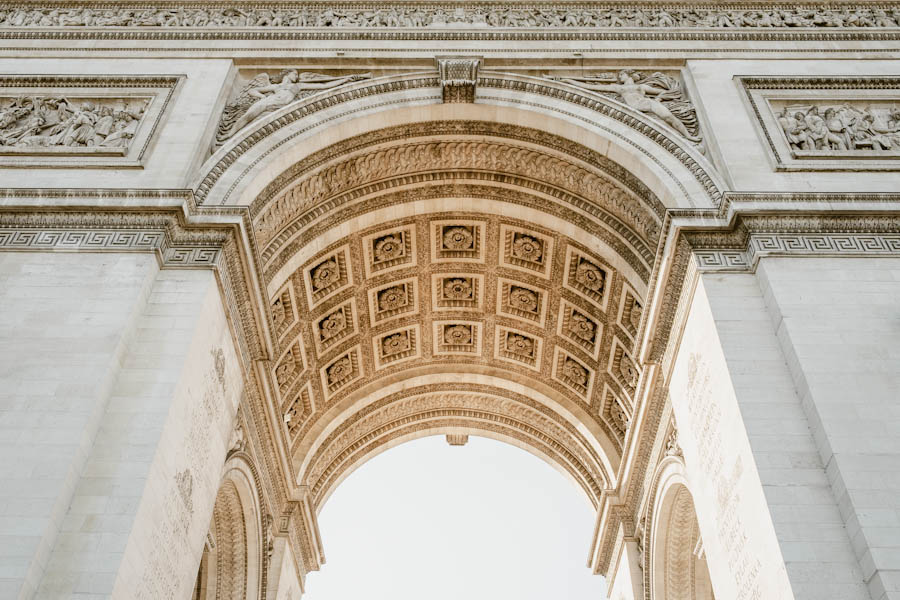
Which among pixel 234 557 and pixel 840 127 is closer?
pixel 840 127

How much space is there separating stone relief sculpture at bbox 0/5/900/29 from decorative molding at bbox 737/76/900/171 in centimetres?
182

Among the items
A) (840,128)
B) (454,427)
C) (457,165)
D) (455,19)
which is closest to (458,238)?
(457,165)

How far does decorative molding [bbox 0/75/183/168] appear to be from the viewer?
11.4 meters

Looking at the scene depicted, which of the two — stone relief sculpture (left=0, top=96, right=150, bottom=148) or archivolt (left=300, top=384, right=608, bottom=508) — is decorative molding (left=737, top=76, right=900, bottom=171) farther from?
stone relief sculpture (left=0, top=96, right=150, bottom=148)

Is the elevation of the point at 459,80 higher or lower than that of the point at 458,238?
higher

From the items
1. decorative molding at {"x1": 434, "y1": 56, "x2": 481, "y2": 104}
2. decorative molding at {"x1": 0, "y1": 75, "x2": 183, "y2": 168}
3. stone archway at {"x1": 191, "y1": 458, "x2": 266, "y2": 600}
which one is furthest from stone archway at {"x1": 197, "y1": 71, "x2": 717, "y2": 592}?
stone archway at {"x1": 191, "y1": 458, "x2": 266, "y2": 600}

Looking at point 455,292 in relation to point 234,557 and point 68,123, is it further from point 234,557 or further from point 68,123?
point 68,123

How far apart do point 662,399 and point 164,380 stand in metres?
6.81

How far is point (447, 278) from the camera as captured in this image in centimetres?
1509

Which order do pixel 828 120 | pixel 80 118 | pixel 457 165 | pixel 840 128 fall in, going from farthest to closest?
pixel 457 165 < pixel 80 118 < pixel 828 120 < pixel 840 128

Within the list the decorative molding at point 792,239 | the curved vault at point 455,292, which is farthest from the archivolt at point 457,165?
the decorative molding at point 792,239

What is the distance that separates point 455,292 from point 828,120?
6.72 metres

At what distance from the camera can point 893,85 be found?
12.4 m

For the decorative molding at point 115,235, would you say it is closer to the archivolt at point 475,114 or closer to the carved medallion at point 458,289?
the archivolt at point 475,114
